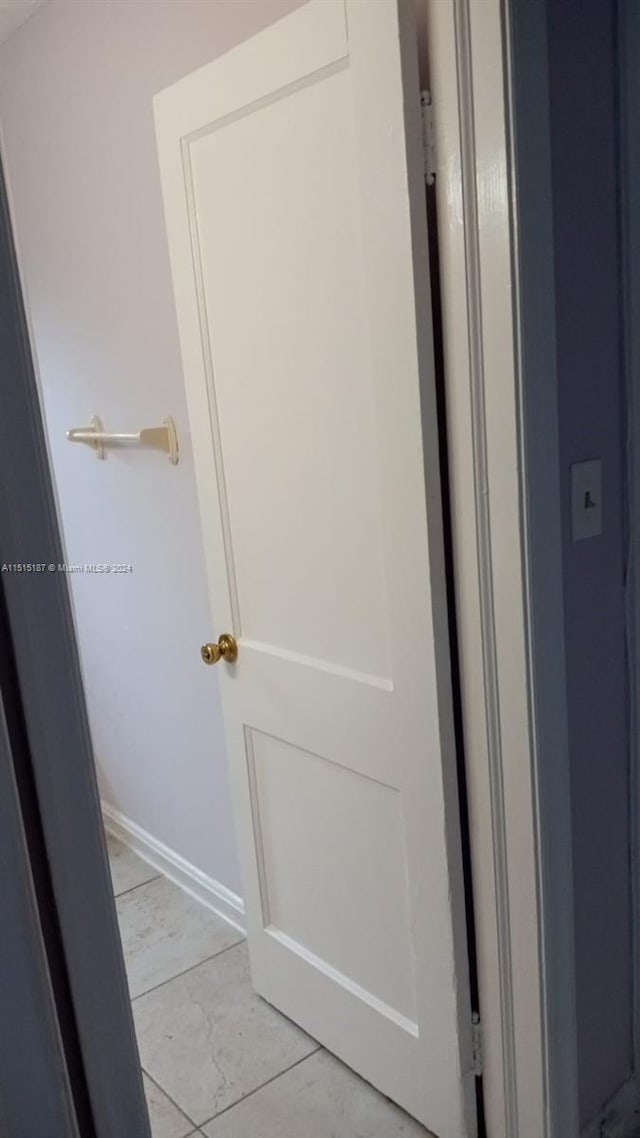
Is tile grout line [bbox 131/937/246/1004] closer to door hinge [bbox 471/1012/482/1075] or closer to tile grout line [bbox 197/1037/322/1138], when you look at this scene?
tile grout line [bbox 197/1037/322/1138]

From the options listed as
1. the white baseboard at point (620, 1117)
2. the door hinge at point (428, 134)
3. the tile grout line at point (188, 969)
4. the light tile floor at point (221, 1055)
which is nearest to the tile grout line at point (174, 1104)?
the light tile floor at point (221, 1055)

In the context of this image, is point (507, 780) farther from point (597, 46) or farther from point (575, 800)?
point (597, 46)

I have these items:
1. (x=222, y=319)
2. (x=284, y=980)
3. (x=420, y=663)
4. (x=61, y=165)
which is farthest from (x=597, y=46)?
(x=284, y=980)

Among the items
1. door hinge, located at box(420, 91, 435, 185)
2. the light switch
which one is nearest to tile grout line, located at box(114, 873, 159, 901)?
the light switch

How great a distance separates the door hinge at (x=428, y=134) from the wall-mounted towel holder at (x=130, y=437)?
965mm

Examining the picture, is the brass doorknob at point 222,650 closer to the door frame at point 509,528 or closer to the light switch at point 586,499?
the door frame at point 509,528

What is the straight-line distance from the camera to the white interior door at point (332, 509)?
4.00 feet

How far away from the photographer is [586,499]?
1237 mm

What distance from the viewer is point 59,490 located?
2574 millimetres

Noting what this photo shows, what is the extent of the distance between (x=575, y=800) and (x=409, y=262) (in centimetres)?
81

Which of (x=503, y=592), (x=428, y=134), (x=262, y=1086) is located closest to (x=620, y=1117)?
(x=262, y=1086)

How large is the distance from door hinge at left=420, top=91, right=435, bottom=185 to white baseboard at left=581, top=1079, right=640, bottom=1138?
1499 millimetres

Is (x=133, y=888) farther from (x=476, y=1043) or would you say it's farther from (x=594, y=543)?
(x=594, y=543)

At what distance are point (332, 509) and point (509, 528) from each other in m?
0.36
